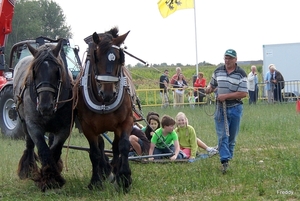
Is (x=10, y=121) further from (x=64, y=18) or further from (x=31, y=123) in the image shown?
(x=64, y=18)

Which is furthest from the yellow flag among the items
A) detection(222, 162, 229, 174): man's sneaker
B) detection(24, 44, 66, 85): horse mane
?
detection(24, 44, 66, 85): horse mane

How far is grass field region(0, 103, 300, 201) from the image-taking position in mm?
6832

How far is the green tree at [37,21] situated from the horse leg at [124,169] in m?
38.5

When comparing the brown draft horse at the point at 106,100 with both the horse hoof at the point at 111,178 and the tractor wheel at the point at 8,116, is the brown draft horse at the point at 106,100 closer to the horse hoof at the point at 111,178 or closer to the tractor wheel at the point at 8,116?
the horse hoof at the point at 111,178

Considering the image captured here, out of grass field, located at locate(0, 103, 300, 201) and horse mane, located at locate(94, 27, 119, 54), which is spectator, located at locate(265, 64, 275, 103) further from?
horse mane, located at locate(94, 27, 119, 54)

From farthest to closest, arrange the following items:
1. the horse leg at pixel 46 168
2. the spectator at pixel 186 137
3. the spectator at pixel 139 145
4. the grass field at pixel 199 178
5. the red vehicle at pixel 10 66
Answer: the red vehicle at pixel 10 66 < the spectator at pixel 139 145 < the spectator at pixel 186 137 < the horse leg at pixel 46 168 < the grass field at pixel 199 178

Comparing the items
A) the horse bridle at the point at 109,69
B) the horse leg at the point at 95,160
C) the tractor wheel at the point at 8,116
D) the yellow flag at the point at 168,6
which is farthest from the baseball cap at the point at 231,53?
the yellow flag at the point at 168,6

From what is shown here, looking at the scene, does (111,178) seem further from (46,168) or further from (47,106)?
(47,106)

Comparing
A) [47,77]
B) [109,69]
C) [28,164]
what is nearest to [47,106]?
[47,77]

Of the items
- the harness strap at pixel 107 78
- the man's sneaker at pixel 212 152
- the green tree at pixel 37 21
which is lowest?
the man's sneaker at pixel 212 152

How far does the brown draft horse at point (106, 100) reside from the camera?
22.9 feet

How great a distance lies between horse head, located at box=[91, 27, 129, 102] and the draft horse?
1.85ft

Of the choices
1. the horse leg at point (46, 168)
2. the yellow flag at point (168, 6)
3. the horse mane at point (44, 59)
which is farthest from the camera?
the yellow flag at point (168, 6)

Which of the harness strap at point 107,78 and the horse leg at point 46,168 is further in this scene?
the horse leg at point 46,168
